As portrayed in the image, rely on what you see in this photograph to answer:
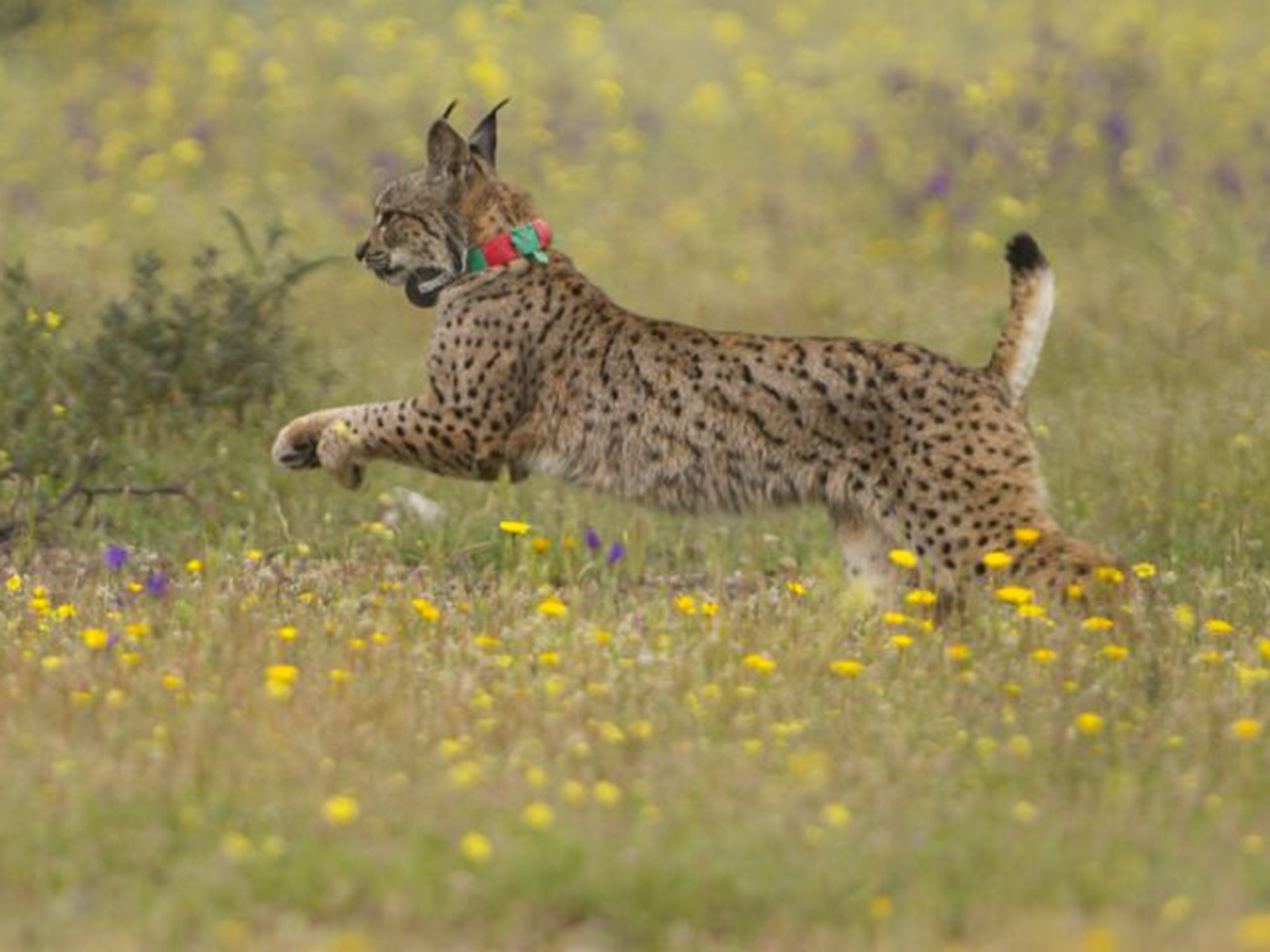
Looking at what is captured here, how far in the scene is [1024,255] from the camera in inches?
283

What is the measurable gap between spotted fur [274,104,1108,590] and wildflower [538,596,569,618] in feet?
2.54

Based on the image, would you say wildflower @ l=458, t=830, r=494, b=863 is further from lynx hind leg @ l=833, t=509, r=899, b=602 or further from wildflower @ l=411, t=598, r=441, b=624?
lynx hind leg @ l=833, t=509, r=899, b=602

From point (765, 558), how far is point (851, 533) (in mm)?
1088

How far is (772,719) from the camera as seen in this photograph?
5.67m

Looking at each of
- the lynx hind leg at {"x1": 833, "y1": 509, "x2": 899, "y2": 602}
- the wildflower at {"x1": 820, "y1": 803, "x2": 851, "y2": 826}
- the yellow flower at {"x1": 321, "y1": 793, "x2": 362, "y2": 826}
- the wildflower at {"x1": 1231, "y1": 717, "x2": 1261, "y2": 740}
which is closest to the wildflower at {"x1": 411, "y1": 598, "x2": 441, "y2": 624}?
the lynx hind leg at {"x1": 833, "y1": 509, "x2": 899, "y2": 602}

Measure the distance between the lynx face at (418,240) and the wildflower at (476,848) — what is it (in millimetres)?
3372

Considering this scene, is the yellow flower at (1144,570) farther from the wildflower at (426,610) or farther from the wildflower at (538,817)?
the wildflower at (538,817)

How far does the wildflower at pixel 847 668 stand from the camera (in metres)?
5.77

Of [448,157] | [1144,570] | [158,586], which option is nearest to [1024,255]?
[1144,570]

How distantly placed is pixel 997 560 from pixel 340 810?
2.39 metres

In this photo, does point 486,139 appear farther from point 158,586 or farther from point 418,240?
→ point 158,586

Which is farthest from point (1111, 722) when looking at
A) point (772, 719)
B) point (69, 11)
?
point (69, 11)

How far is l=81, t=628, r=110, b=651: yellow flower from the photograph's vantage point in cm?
597

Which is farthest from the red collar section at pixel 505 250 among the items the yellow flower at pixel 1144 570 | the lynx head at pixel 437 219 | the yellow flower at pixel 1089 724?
the yellow flower at pixel 1089 724
